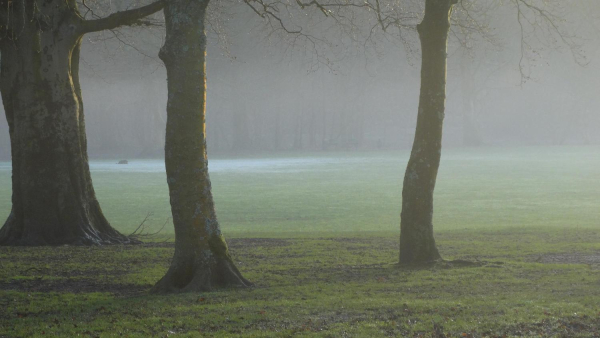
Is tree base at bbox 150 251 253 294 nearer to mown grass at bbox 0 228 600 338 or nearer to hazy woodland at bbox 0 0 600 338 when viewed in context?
hazy woodland at bbox 0 0 600 338

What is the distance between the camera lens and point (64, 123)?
1457 centimetres

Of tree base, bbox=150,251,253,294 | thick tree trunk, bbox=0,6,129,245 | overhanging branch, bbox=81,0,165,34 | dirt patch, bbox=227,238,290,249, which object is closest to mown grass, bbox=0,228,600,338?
tree base, bbox=150,251,253,294

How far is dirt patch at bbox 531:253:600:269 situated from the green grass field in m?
0.03

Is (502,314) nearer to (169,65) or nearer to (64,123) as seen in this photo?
(169,65)

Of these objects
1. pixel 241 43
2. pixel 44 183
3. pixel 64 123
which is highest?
pixel 241 43

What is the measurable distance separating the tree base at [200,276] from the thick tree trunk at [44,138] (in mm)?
5469

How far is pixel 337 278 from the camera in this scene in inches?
430

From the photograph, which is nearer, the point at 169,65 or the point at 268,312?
the point at 268,312

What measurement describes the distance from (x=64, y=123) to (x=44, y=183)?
3.85 feet

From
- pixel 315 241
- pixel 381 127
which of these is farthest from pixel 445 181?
pixel 381 127

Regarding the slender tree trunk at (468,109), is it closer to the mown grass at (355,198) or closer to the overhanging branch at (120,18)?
the mown grass at (355,198)

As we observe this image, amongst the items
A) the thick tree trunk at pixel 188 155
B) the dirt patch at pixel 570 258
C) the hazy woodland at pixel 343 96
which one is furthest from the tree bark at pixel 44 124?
the hazy woodland at pixel 343 96

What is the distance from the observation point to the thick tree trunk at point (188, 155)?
9.76m

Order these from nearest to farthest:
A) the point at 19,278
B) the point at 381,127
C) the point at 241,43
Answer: the point at 19,278
the point at 241,43
the point at 381,127
